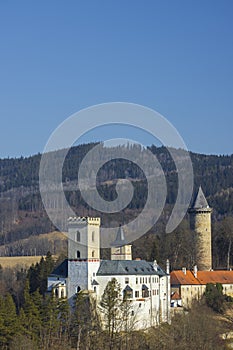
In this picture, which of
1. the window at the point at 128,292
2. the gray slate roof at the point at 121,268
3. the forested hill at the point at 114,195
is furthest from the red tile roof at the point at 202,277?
the forested hill at the point at 114,195

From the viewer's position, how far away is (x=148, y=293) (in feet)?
210

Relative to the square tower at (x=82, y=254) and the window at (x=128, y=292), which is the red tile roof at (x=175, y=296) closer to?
the window at (x=128, y=292)

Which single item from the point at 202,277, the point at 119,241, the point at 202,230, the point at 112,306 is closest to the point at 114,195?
the point at 202,230

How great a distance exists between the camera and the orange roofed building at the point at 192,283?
236 ft

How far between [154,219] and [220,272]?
38.0 meters

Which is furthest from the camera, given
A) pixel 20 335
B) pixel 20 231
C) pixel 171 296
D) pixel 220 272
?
pixel 20 231

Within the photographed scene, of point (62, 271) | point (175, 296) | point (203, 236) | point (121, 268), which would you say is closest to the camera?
point (121, 268)

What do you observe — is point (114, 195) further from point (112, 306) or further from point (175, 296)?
point (112, 306)

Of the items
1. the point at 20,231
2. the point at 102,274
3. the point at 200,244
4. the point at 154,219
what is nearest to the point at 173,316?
the point at 102,274

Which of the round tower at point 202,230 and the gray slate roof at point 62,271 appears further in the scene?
the round tower at point 202,230

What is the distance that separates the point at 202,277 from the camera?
244ft

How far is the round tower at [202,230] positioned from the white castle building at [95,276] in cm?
1919

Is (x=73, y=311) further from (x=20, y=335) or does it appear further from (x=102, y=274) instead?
(x=20, y=335)

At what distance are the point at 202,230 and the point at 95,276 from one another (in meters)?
26.1
